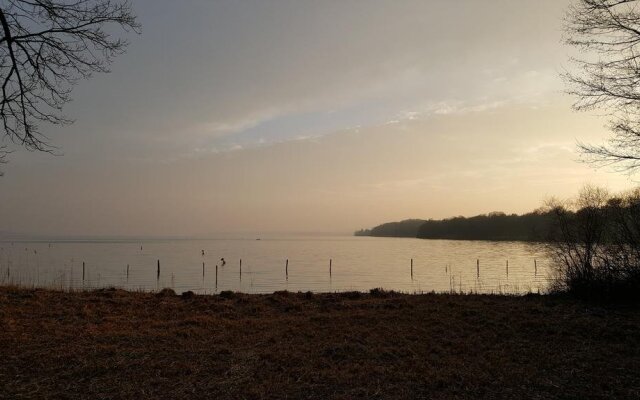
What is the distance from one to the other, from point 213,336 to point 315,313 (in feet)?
11.8

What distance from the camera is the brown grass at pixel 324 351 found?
641cm

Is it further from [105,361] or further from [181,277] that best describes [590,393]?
[181,277]

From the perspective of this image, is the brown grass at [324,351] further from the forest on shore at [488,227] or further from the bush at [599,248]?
the forest on shore at [488,227]

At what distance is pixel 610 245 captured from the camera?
15.9m

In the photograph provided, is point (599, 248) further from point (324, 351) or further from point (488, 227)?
point (488, 227)

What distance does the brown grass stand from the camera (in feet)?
21.0

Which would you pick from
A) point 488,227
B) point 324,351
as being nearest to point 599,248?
point 324,351

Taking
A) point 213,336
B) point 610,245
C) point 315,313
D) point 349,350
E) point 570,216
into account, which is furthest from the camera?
point 570,216

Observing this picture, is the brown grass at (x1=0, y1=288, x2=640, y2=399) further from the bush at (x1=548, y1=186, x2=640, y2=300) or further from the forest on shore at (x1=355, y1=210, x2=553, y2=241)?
the forest on shore at (x1=355, y1=210, x2=553, y2=241)

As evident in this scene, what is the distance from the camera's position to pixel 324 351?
827cm

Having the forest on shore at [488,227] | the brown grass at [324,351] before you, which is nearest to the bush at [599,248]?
the brown grass at [324,351]

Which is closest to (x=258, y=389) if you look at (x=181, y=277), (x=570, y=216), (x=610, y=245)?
(x=610, y=245)

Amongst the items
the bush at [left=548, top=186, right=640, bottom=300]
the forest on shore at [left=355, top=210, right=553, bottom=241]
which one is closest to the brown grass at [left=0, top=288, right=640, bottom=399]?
the bush at [left=548, top=186, right=640, bottom=300]

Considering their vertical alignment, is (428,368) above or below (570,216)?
below
